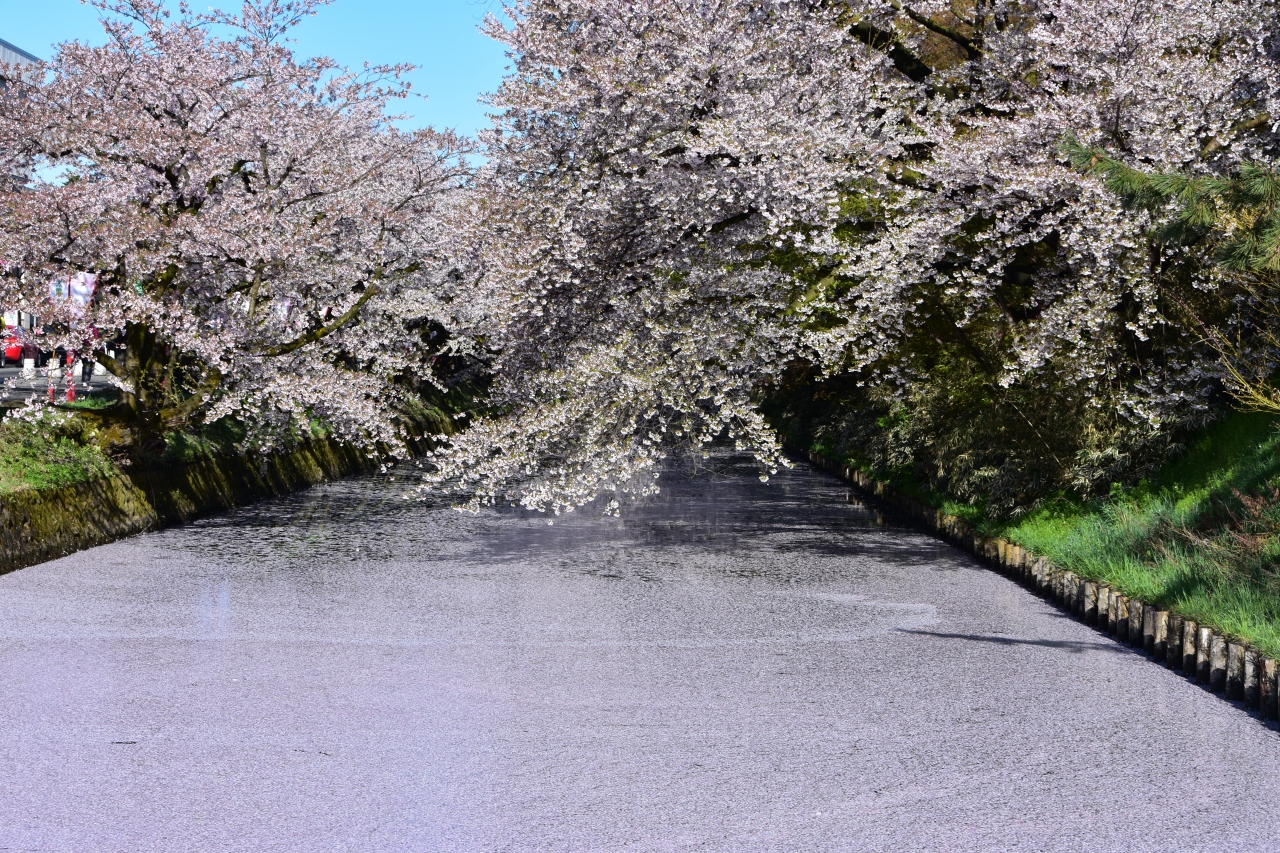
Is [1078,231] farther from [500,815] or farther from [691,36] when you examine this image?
[500,815]

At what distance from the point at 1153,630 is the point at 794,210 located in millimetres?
6447

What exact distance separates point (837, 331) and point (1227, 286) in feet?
13.7

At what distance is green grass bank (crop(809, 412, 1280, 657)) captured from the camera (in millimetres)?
8883

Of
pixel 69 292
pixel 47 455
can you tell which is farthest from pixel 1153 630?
pixel 69 292

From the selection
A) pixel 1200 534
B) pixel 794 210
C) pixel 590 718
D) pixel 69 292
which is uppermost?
pixel 794 210

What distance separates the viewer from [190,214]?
15.4m

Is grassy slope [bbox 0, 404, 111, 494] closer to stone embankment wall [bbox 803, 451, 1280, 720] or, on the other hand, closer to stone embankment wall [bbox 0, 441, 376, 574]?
Answer: stone embankment wall [bbox 0, 441, 376, 574]

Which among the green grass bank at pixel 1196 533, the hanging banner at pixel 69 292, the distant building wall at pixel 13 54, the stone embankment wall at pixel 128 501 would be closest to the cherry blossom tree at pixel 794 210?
the green grass bank at pixel 1196 533

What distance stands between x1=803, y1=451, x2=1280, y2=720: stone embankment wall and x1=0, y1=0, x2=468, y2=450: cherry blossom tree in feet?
31.8

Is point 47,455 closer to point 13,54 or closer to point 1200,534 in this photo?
point 1200,534

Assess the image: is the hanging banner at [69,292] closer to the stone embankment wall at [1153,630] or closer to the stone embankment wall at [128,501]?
the stone embankment wall at [128,501]

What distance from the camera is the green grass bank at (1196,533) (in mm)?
8883

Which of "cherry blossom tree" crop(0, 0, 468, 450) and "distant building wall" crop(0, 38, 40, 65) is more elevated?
"distant building wall" crop(0, 38, 40, 65)

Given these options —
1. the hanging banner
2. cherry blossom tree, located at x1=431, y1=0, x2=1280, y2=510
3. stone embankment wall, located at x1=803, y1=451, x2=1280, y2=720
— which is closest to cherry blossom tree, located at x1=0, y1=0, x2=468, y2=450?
the hanging banner
